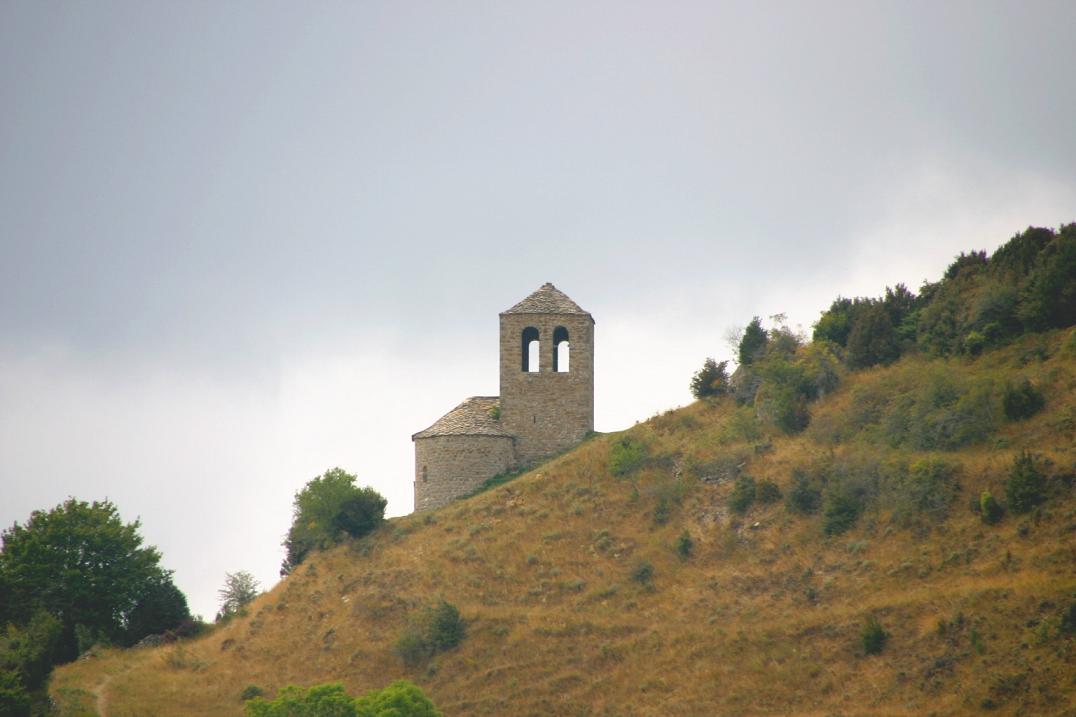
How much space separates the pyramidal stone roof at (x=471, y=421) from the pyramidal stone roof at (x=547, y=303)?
488 cm

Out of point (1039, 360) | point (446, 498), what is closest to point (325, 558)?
point (446, 498)

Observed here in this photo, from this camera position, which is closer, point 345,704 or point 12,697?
point 345,704

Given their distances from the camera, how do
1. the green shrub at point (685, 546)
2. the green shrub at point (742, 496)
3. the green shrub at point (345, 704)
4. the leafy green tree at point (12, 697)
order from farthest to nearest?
the green shrub at point (742, 496), the green shrub at point (685, 546), the leafy green tree at point (12, 697), the green shrub at point (345, 704)

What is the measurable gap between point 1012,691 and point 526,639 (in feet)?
61.6

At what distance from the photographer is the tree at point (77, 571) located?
60344mm

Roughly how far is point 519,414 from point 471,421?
Result: 2501 millimetres

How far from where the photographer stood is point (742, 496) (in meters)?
56.2

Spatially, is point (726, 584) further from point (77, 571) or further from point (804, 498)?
point (77, 571)

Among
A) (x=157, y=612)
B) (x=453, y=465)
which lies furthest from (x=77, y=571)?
(x=453, y=465)

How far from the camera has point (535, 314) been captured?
227 ft

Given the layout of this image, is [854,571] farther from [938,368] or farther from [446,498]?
[446,498]

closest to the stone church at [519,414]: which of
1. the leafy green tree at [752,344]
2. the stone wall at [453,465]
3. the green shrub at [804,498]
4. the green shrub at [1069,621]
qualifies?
the stone wall at [453,465]

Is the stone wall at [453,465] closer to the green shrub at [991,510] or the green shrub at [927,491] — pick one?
the green shrub at [927,491]

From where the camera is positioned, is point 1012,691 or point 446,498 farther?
point 446,498
